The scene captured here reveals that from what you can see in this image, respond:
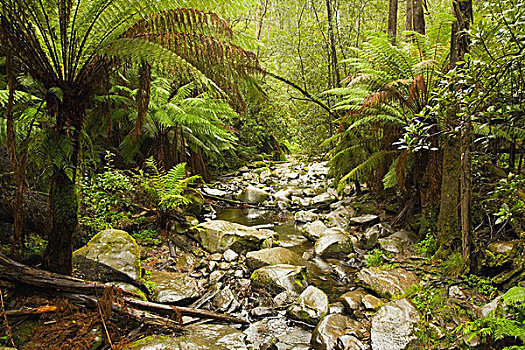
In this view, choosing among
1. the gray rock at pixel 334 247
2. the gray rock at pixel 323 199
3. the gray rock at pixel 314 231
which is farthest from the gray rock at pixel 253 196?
the gray rock at pixel 334 247

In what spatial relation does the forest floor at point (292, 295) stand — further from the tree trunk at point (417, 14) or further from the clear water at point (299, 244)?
the tree trunk at point (417, 14)

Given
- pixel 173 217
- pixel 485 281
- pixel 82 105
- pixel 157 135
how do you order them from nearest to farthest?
1. pixel 82 105
2. pixel 485 281
3. pixel 173 217
4. pixel 157 135

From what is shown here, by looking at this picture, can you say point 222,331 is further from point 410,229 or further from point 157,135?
point 157,135

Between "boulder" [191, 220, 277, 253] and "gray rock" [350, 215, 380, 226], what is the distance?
1329mm

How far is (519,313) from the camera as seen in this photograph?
1.86m

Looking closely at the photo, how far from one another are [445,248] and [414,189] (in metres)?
1.31

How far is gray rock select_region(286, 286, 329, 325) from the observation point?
9.43ft

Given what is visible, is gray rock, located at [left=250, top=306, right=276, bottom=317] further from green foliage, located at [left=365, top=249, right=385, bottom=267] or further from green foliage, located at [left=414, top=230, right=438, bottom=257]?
green foliage, located at [left=414, top=230, right=438, bottom=257]

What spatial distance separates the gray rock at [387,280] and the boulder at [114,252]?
2200 mm

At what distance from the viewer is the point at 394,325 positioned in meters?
2.44

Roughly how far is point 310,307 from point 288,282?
448mm

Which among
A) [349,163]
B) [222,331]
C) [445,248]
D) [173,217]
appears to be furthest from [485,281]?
[173,217]

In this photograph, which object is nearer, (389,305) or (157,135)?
(389,305)

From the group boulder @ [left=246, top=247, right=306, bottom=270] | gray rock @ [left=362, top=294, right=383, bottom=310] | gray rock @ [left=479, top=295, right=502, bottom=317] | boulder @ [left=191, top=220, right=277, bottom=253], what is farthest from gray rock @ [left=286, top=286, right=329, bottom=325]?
boulder @ [left=191, top=220, right=277, bottom=253]
